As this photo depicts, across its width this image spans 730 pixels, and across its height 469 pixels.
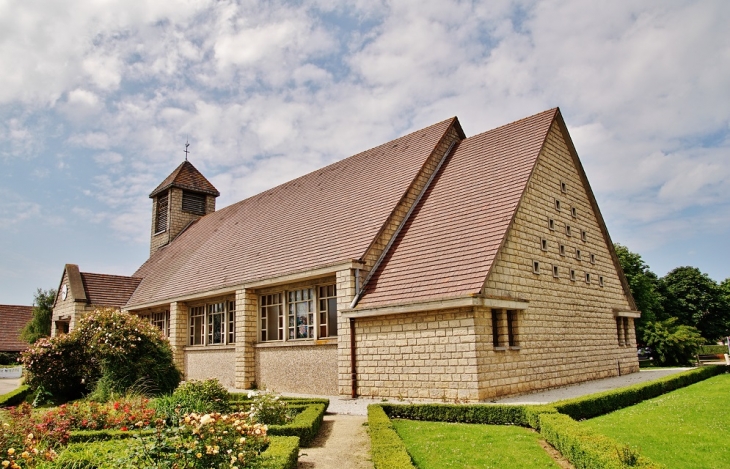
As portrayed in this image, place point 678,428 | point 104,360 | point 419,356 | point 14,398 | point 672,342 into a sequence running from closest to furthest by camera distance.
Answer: point 678,428, point 419,356, point 104,360, point 14,398, point 672,342

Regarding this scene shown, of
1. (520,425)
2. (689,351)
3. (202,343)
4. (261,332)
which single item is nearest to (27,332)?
(202,343)

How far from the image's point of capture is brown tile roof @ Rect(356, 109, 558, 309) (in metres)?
13.9

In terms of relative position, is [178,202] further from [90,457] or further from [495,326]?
[90,457]

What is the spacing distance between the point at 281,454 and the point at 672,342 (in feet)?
92.8

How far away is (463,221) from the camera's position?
Result: 611 inches

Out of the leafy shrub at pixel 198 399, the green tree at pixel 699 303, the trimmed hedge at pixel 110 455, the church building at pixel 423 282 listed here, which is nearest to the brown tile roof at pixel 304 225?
the church building at pixel 423 282

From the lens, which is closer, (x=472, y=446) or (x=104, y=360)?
(x=472, y=446)

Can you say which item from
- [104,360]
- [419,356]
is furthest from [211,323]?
[419,356]

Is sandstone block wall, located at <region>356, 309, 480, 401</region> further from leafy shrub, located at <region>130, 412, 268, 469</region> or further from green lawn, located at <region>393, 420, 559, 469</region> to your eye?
leafy shrub, located at <region>130, 412, 268, 469</region>

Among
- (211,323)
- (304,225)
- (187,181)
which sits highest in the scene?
(187,181)

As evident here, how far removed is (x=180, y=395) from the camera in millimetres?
11344

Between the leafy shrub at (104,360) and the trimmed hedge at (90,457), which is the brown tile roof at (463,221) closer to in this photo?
the leafy shrub at (104,360)

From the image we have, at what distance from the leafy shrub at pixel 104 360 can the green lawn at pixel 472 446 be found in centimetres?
914

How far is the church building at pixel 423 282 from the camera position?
13.8 m
